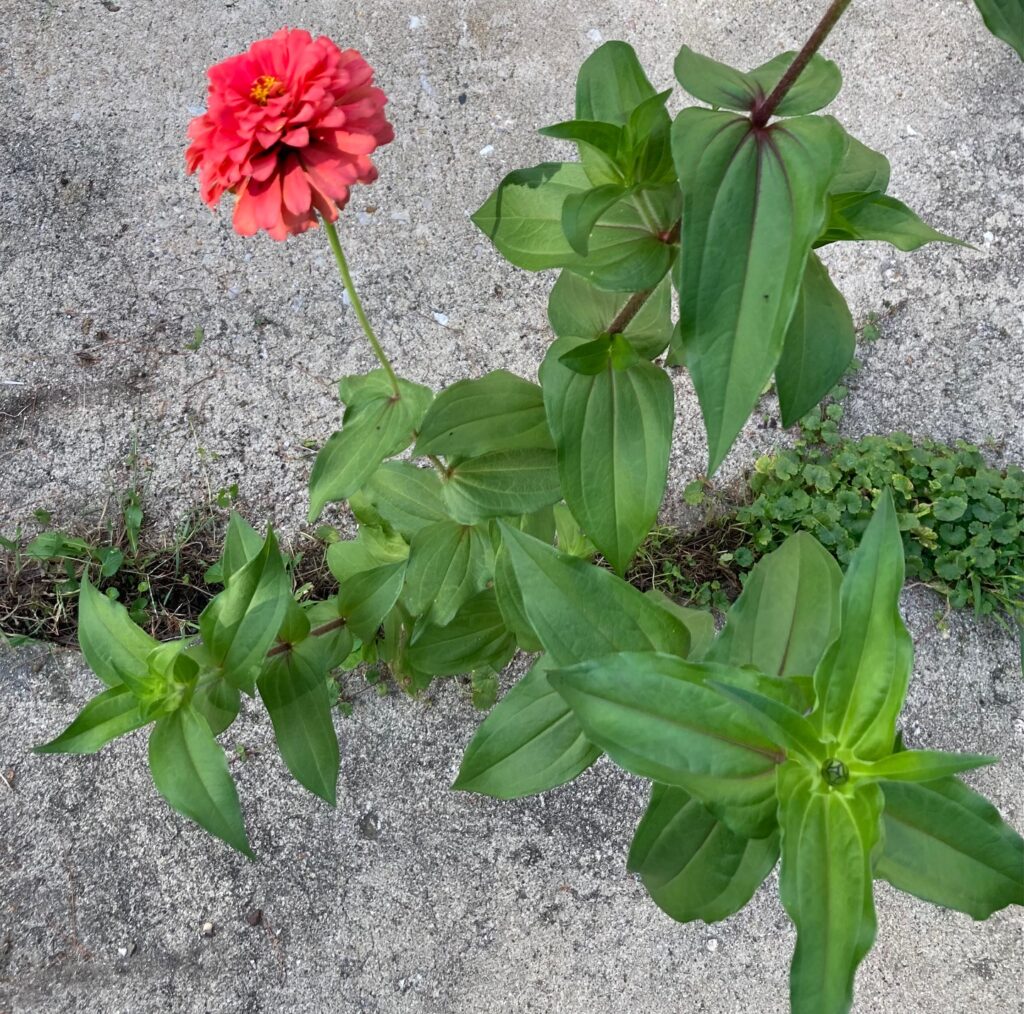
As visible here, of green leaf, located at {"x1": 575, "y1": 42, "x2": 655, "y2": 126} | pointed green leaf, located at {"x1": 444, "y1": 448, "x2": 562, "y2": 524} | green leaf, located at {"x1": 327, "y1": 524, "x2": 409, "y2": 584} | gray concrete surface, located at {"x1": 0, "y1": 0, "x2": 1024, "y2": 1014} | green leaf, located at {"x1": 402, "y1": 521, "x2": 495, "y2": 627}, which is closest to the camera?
green leaf, located at {"x1": 575, "y1": 42, "x2": 655, "y2": 126}

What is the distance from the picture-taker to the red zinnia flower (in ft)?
3.26

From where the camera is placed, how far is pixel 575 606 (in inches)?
40.6

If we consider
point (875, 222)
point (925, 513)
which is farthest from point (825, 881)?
point (925, 513)

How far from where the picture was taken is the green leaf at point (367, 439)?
132cm

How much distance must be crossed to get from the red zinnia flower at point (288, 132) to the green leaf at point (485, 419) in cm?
33

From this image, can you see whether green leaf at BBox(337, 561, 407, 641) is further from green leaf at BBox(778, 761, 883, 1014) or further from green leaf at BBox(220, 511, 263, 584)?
green leaf at BBox(778, 761, 883, 1014)

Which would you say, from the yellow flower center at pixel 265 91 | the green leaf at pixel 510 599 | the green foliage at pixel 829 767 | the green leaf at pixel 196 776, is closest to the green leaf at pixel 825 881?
the green foliage at pixel 829 767

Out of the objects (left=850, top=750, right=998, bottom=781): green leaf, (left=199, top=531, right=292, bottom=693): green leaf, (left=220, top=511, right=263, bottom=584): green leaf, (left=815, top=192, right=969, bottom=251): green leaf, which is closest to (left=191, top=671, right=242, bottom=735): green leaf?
(left=199, top=531, right=292, bottom=693): green leaf

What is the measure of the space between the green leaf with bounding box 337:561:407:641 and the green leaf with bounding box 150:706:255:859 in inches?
13.5

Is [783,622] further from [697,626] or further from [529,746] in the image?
[529,746]

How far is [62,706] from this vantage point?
78.2 inches

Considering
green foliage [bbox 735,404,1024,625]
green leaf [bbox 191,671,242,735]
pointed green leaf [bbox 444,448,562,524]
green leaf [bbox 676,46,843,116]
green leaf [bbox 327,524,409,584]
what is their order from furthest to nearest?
green foliage [bbox 735,404,1024,625] < green leaf [bbox 327,524,409,584] < pointed green leaf [bbox 444,448,562,524] < green leaf [bbox 191,671,242,735] < green leaf [bbox 676,46,843,116]

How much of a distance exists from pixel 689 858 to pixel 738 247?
664mm

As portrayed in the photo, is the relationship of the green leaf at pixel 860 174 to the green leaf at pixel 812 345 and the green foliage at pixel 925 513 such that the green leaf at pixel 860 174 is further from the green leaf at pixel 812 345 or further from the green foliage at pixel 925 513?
the green foliage at pixel 925 513
